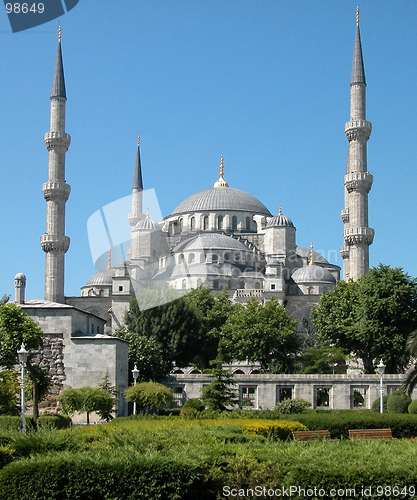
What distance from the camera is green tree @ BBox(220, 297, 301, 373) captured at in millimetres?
34469

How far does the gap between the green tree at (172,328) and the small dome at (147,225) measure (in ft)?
74.6

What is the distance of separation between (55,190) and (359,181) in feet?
57.2

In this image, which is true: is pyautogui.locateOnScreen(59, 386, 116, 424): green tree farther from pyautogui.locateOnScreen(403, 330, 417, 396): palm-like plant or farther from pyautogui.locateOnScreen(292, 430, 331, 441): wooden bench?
pyautogui.locateOnScreen(292, 430, 331, 441): wooden bench

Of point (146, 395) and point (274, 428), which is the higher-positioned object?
point (274, 428)

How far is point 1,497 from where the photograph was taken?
25.4 feet

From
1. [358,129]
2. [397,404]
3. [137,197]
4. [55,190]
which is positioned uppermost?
[137,197]

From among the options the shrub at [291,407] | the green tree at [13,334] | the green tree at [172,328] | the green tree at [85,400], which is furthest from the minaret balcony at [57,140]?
the shrub at [291,407]

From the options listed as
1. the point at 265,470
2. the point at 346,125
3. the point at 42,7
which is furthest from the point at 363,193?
the point at 265,470

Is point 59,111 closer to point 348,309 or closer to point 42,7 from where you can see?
point 348,309

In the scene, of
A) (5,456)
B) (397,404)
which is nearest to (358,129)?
(397,404)

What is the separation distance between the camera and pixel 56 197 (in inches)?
1620

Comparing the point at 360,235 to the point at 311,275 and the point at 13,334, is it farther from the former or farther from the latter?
the point at 13,334

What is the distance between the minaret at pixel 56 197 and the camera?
4059cm

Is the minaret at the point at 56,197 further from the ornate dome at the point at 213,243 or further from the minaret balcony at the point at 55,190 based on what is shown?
the ornate dome at the point at 213,243
